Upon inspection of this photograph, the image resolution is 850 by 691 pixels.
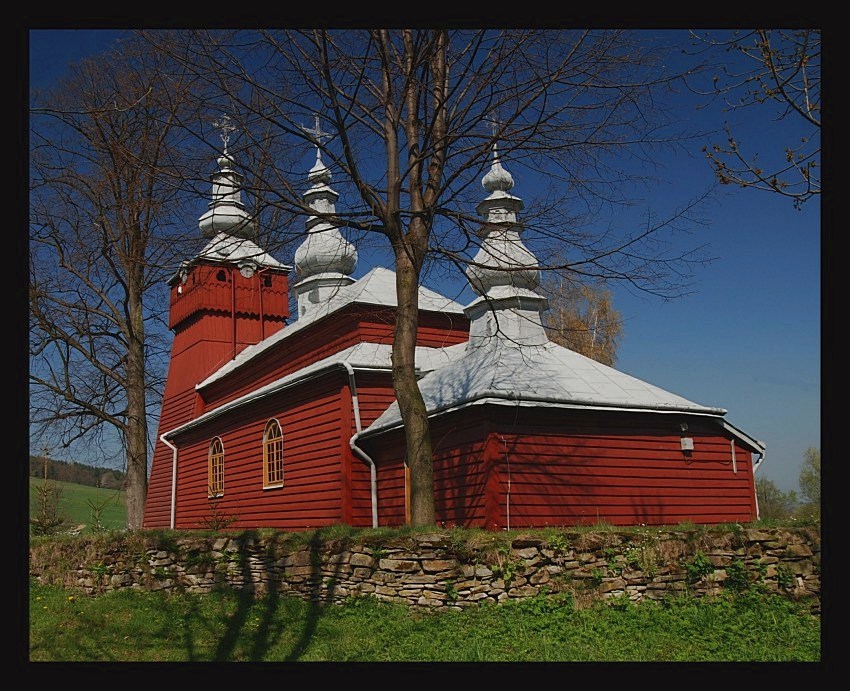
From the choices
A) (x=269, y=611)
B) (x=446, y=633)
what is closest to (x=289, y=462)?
(x=269, y=611)

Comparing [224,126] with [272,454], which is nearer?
[224,126]

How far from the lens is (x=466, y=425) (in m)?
13.3

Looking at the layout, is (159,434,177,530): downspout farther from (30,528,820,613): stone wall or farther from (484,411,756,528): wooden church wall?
(30,528,820,613): stone wall

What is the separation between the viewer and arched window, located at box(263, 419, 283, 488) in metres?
17.4

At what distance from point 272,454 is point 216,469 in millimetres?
3322

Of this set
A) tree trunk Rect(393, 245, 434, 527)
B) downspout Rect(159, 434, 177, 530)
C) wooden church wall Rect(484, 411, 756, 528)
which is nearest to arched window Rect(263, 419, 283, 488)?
downspout Rect(159, 434, 177, 530)

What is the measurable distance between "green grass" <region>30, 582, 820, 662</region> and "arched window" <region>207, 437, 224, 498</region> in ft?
34.0

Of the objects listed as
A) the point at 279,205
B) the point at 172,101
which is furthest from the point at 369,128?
the point at 172,101

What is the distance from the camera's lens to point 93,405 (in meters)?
20.6

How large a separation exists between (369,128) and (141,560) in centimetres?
653

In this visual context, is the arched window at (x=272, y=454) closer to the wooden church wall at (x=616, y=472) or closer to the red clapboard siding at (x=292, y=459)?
the red clapboard siding at (x=292, y=459)

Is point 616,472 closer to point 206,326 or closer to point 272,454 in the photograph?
point 272,454

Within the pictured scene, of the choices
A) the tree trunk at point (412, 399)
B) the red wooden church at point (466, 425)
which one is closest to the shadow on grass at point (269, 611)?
the tree trunk at point (412, 399)

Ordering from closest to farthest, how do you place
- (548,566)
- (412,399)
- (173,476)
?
(548,566), (412,399), (173,476)
